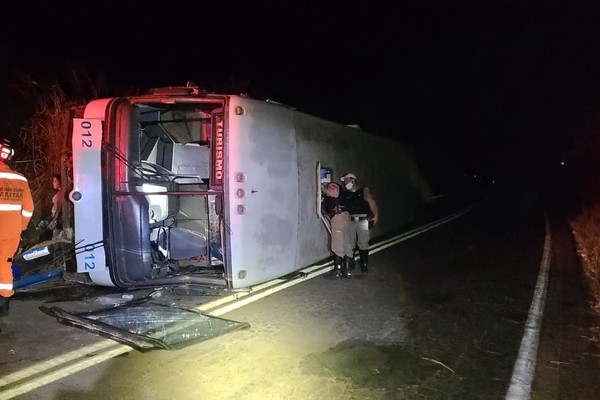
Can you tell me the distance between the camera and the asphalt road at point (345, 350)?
3920 millimetres

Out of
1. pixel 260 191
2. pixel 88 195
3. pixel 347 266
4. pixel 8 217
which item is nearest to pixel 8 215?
pixel 8 217

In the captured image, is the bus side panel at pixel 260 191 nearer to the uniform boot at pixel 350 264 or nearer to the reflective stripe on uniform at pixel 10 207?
the uniform boot at pixel 350 264

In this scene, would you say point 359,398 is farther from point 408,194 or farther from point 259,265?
point 408,194

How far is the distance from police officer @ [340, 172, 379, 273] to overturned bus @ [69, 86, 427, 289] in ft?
1.71

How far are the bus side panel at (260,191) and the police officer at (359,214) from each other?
1.34 m

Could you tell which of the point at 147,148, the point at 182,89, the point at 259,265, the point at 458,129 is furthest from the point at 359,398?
the point at 458,129

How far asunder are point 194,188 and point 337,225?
7.87 feet

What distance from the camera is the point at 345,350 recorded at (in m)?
4.77

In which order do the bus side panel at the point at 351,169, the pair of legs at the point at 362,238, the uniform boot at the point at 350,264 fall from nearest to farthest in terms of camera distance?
the bus side panel at the point at 351,169 → the uniform boot at the point at 350,264 → the pair of legs at the point at 362,238

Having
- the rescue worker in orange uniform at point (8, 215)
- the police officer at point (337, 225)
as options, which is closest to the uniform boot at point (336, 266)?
the police officer at point (337, 225)

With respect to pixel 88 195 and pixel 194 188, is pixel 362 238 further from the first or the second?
pixel 88 195

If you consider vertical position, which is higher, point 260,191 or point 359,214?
point 260,191

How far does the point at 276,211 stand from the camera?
277 inches

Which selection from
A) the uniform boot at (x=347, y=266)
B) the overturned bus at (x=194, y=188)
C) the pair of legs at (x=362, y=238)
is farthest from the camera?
the pair of legs at (x=362, y=238)
